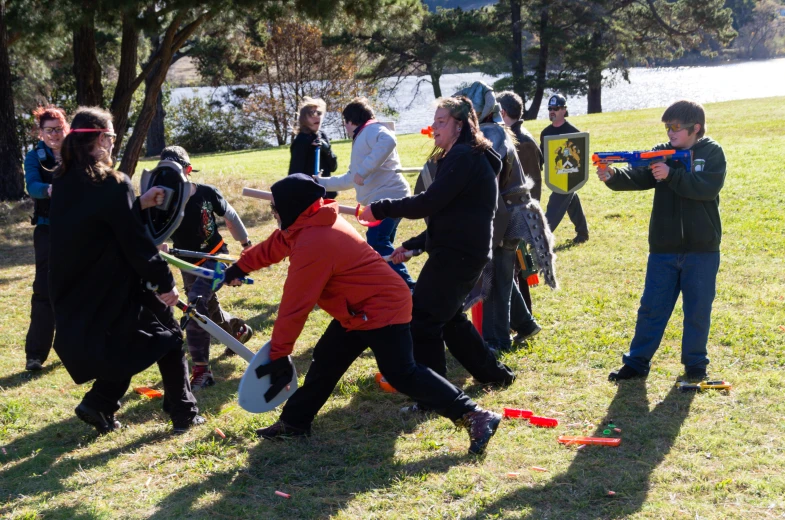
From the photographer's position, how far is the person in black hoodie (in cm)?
478

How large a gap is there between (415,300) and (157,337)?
157 centimetres

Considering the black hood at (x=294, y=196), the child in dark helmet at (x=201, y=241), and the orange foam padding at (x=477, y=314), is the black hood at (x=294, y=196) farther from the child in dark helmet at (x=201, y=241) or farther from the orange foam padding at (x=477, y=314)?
the orange foam padding at (x=477, y=314)

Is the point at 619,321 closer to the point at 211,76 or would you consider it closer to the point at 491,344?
the point at 491,344

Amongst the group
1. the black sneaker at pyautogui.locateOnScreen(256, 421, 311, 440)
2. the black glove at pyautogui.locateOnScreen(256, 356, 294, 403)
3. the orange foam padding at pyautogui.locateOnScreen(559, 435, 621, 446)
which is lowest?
the orange foam padding at pyautogui.locateOnScreen(559, 435, 621, 446)

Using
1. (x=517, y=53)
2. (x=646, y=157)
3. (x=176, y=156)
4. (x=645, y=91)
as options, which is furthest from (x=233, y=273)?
(x=645, y=91)

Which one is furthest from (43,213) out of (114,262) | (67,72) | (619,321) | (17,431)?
(67,72)

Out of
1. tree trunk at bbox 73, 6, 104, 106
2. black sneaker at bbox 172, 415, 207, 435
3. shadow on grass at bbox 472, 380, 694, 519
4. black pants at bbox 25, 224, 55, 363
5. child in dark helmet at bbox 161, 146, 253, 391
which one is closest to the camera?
shadow on grass at bbox 472, 380, 694, 519

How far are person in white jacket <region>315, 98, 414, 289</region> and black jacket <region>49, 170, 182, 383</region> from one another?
2392mm

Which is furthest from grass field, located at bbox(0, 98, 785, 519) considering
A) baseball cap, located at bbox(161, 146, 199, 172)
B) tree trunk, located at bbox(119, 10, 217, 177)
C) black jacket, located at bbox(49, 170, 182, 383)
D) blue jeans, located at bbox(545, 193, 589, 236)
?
tree trunk, located at bbox(119, 10, 217, 177)

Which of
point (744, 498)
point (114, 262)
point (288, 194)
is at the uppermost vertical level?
point (288, 194)

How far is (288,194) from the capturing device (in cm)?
432

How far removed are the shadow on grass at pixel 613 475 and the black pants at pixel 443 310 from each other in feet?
3.42

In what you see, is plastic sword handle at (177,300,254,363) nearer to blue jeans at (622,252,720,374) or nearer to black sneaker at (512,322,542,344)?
black sneaker at (512,322,542,344)

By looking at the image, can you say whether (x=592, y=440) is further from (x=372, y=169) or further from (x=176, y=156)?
(x=176, y=156)
